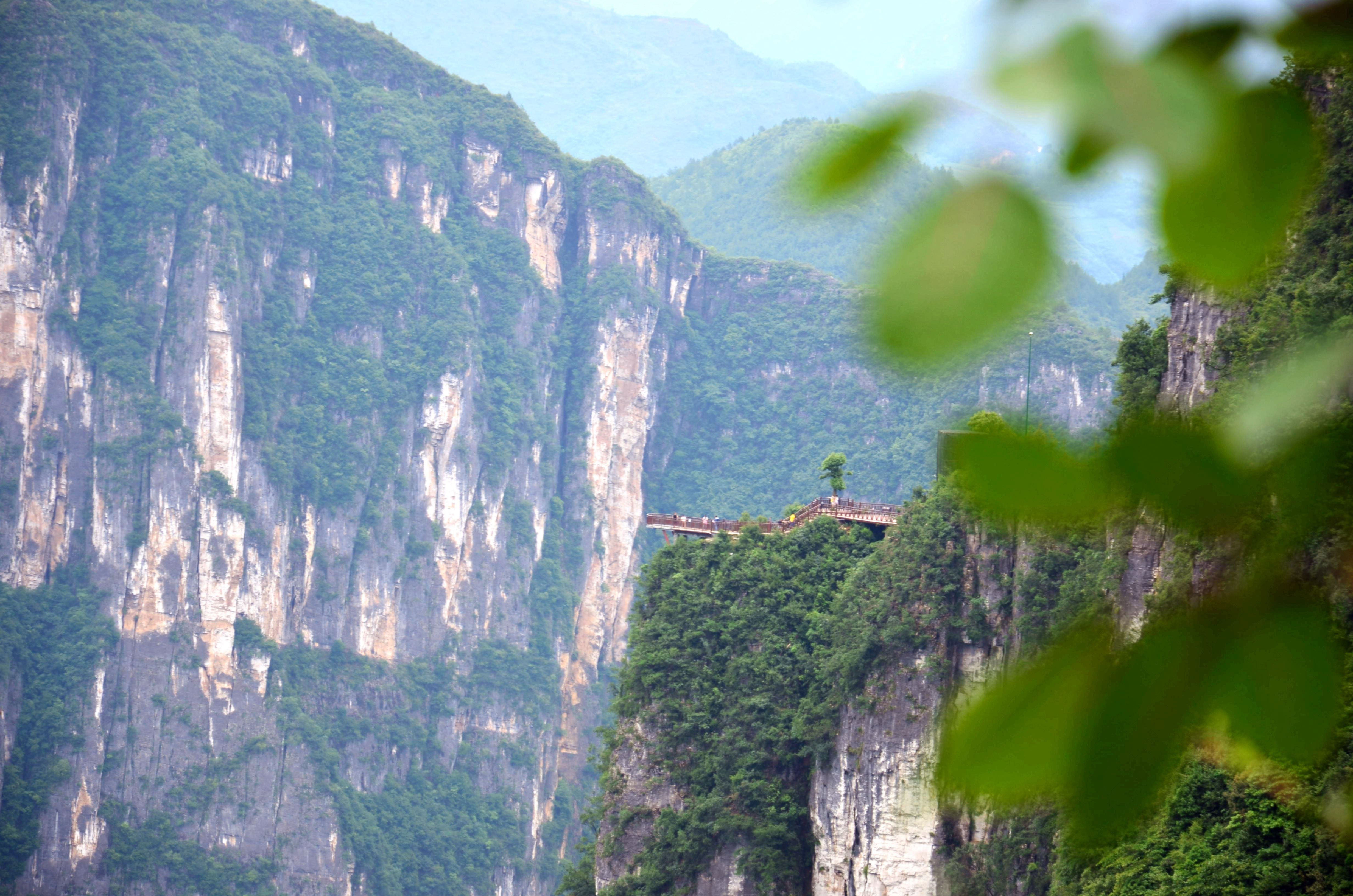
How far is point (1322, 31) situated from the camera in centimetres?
95

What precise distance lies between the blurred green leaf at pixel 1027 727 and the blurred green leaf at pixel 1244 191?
0.27 m

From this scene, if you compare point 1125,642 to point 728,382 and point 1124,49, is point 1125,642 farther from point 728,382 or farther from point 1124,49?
point 728,382

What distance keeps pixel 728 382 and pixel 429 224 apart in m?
12.5

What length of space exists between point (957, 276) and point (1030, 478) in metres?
0.17

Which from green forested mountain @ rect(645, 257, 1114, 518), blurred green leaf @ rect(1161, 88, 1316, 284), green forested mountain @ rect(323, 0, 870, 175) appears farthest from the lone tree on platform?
green forested mountain @ rect(323, 0, 870, 175)

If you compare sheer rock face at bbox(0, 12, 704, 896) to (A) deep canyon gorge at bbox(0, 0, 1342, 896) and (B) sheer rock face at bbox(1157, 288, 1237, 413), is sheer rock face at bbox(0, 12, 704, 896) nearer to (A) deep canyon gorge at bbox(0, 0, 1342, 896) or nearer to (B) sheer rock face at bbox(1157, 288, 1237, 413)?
(A) deep canyon gorge at bbox(0, 0, 1342, 896)

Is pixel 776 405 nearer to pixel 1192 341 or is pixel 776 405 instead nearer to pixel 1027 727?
pixel 1192 341

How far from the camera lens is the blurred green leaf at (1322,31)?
93cm

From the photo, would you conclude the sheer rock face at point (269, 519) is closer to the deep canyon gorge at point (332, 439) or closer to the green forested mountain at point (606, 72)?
the deep canyon gorge at point (332, 439)

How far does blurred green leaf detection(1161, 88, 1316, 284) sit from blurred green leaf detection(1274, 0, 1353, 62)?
2.0 inches

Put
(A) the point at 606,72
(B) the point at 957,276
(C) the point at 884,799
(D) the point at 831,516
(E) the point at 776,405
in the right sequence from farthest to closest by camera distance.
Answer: (A) the point at 606,72 < (E) the point at 776,405 < (D) the point at 831,516 < (C) the point at 884,799 < (B) the point at 957,276

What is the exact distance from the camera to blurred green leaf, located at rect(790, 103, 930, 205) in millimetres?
933

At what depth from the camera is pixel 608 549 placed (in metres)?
46.2

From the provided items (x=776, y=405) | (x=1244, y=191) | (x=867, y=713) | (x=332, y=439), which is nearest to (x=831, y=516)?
(x=867, y=713)
